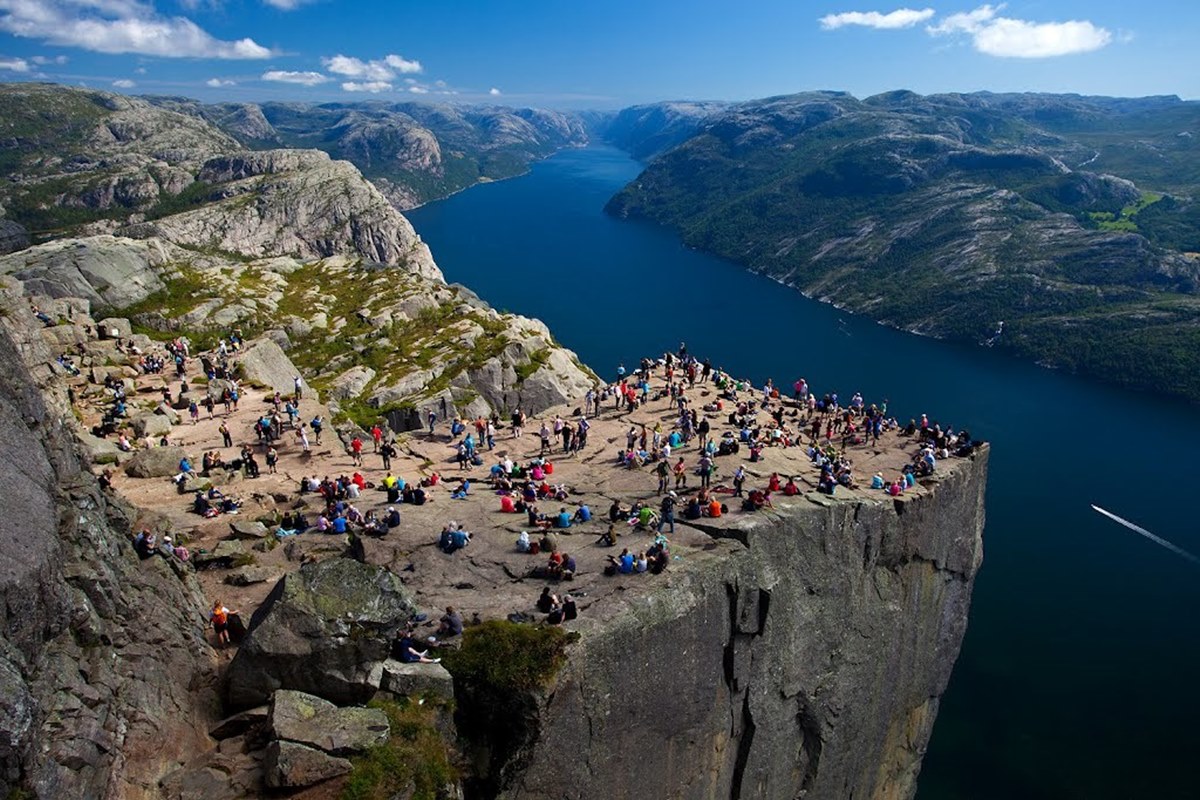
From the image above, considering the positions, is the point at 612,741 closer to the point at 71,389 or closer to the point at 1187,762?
the point at 71,389

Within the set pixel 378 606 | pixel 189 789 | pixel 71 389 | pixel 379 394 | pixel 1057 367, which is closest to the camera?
pixel 189 789

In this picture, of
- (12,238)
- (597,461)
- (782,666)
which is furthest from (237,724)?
(12,238)

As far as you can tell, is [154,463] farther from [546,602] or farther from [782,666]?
[782,666]

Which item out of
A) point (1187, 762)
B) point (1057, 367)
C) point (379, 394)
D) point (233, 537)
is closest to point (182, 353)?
point (379, 394)

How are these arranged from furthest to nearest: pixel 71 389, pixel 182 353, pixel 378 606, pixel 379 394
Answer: pixel 379 394
pixel 182 353
pixel 71 389
pixel 378 606

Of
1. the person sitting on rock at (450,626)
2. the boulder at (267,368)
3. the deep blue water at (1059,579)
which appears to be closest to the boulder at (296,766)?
the person sitting on rock at (450,626)

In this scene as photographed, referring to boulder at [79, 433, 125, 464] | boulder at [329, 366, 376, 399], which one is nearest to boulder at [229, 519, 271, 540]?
boulder at [79, 433, 125, 464]
